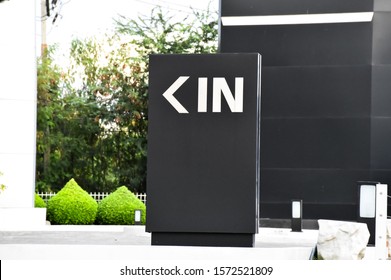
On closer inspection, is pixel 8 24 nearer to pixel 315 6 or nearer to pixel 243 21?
pixel 243 21

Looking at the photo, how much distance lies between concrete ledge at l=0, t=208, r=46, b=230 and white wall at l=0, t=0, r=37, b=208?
0.85 ft

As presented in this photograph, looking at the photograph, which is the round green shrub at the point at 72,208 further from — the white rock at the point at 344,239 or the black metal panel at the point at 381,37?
the white rock at the point at 344,239

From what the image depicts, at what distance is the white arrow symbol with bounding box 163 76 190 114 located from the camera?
412 inches

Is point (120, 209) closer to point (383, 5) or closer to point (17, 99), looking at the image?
point (17, 99)

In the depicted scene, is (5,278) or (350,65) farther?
(350,65)

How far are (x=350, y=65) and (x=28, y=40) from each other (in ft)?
25.0

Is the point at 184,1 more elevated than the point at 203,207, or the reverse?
the point at 184,1

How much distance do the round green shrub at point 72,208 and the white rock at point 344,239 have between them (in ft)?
42.3

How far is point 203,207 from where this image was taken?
10500mm

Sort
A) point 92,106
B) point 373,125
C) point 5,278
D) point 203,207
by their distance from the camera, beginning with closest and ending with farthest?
point 5,278, point 203,207, point 373,125, point 92,106

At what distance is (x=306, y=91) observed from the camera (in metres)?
19.8

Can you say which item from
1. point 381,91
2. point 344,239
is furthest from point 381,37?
point 344,239

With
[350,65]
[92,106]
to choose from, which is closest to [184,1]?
[92,106]

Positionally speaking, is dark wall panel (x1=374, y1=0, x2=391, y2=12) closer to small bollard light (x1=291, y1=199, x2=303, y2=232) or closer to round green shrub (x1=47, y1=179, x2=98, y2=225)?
small bollard light (x1=291, y1=199, x2=303, y2=232)
